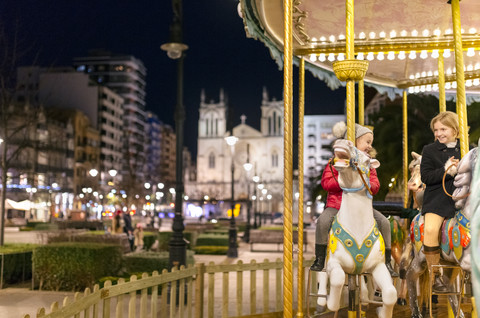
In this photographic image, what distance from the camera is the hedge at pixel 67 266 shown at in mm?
13664

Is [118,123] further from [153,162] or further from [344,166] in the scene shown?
[344,166]

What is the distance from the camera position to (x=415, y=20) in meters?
8.27

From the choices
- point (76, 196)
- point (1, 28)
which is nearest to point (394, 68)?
point (1, 28)

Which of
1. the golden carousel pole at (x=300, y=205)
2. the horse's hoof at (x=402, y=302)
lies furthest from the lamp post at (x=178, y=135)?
the horse's hoof at (x=402, y=302)

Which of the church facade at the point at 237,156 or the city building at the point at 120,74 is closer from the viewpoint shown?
the church facade at the point at 237,156

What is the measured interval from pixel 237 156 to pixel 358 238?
11488 centimetres

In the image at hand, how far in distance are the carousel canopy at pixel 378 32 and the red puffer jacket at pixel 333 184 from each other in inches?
107

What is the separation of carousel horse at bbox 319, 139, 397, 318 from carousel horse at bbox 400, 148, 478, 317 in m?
0.78

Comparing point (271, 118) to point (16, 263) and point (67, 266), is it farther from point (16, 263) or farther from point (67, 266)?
point (67, 266)

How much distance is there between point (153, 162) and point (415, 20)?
125 meters

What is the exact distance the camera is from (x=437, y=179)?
555cm

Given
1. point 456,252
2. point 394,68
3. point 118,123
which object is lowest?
point 456,252

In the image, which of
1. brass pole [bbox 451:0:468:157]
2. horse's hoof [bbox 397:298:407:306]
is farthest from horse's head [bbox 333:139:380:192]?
horse's hoof [bbox 397:298:407:306]

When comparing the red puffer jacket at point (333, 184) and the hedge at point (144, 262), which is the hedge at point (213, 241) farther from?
the red puffer jacket at point (333, 184)
